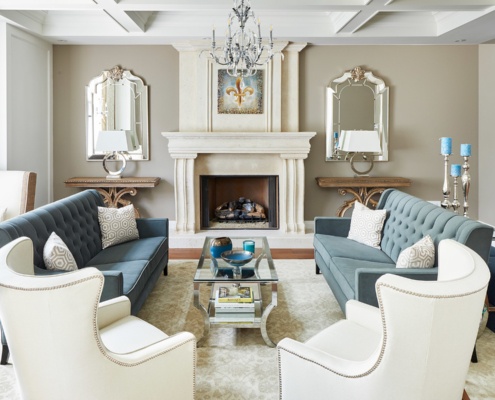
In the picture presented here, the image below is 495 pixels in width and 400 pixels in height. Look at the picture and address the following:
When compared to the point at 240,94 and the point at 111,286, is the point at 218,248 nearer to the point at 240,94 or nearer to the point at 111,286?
the point at 111,286

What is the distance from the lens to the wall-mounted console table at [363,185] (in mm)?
5625

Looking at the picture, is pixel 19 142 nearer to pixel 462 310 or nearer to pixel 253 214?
pixel 253 214

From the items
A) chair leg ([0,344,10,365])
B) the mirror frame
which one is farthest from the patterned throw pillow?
the mirror frame

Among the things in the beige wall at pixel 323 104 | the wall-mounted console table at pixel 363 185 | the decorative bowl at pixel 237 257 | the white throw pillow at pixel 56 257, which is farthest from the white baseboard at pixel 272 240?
the white throw pillow at pixel 56 257

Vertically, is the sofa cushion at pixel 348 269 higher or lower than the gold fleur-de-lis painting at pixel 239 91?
lower

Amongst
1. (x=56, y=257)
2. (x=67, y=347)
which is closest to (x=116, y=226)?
(x=56, y=257)

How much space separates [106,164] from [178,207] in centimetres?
115

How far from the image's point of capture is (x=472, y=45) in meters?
5.91

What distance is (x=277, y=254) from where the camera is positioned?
16.8 ft

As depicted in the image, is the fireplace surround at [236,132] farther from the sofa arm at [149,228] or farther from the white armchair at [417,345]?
the white armchair at [417,345]

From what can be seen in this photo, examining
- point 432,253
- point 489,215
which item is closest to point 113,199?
point 432,253

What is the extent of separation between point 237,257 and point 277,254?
81.5 inches

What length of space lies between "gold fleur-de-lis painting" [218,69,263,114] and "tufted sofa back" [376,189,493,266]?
2.34m

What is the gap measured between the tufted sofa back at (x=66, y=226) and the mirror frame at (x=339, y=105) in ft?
10.4
